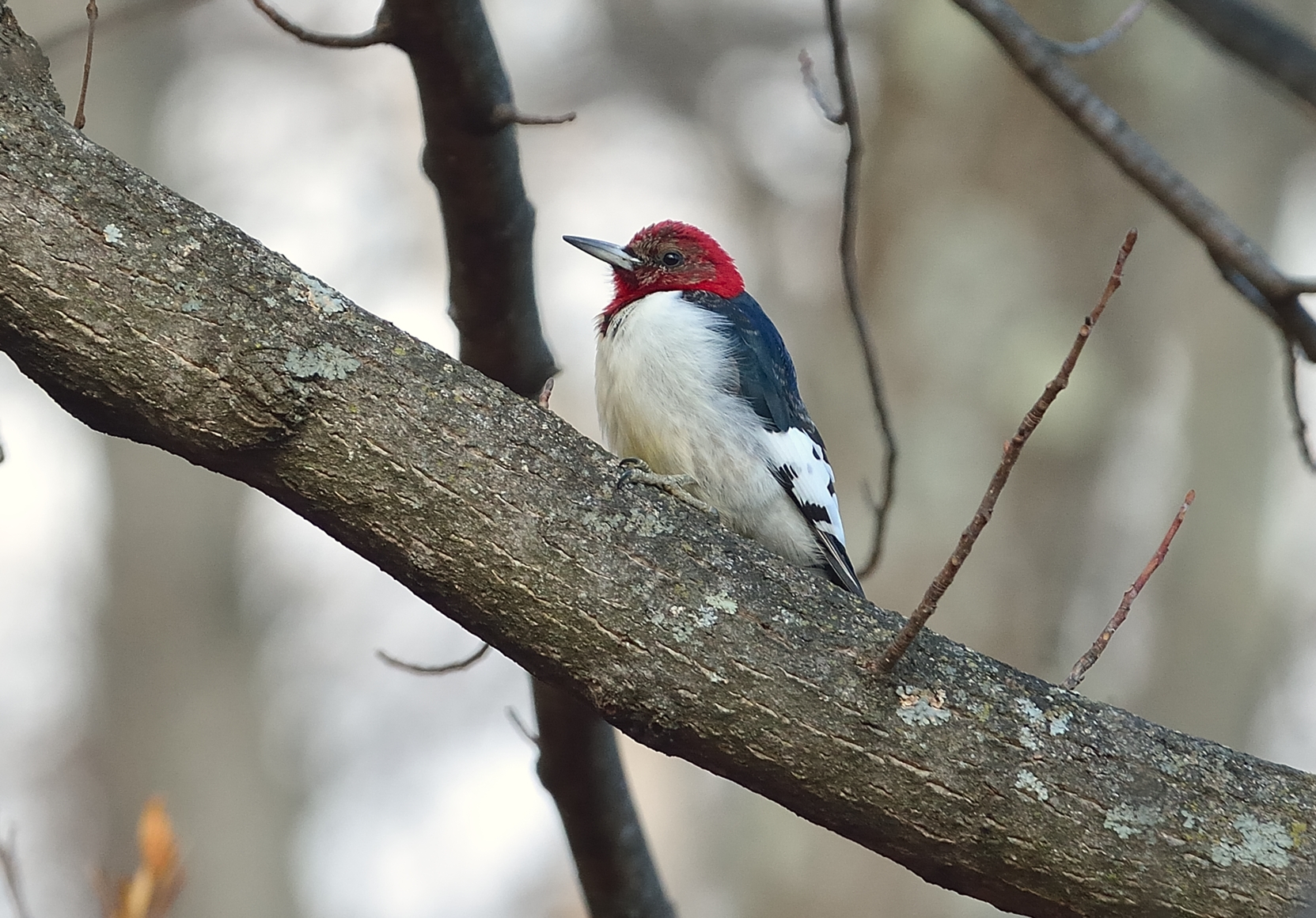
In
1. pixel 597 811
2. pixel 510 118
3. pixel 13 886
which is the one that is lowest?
pixel 13 886

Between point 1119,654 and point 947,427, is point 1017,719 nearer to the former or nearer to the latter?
point 947,427

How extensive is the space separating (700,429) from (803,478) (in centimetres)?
30

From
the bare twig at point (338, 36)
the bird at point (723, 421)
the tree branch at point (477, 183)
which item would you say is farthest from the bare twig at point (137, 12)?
the bird at point (723, 421)

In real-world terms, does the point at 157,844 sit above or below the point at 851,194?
below

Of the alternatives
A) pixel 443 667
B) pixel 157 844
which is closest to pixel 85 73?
pixel 157 844

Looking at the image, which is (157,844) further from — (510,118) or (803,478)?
(803,478)

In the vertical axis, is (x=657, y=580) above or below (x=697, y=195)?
below

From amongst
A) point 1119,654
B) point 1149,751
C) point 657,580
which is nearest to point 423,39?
point 657,580

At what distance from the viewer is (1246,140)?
664 centimetres

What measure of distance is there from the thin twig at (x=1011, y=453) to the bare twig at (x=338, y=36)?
1.56 m

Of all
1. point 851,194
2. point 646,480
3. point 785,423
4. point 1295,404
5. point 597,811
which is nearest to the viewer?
point 1295,404

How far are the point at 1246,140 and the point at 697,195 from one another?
3596 mm

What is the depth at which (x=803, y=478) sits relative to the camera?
129 inches

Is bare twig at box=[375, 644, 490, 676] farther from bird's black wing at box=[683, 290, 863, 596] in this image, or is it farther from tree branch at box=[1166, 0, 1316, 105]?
tree branch at box=[1166, 0, 1316, 105]
